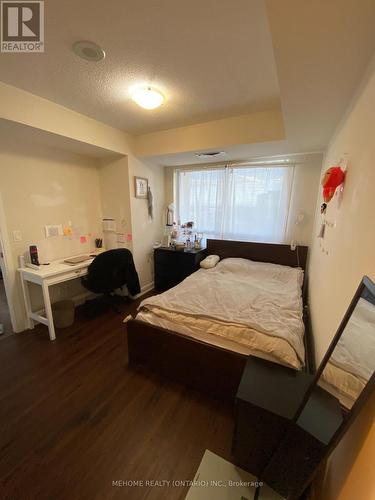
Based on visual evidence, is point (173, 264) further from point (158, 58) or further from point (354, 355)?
point (354, 355)

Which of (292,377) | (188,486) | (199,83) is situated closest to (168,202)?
(199,83)

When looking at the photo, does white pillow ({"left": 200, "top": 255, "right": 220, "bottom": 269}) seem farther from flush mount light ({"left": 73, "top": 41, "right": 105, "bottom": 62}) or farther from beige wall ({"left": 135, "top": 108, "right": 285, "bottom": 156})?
flush mount light ({"left": 73, "top": 41, "right": 105, "bottom": 62})

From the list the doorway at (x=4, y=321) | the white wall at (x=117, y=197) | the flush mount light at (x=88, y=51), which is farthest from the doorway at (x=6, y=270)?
the flush mount light at (x=88, y=51)

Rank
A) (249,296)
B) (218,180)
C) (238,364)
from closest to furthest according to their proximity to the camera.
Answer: (238,364) → (249,296) → (218,180)

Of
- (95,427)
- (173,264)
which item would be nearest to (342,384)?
(95,427)

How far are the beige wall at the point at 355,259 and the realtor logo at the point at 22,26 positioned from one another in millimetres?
1832

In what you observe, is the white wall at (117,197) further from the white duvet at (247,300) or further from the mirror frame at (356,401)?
the mirror frame at (356,401)

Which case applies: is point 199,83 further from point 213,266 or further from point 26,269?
point 26,269

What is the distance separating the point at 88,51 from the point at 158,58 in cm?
48

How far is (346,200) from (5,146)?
10.6 feet

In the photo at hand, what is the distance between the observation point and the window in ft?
10.1

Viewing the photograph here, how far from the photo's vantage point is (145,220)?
3.49m

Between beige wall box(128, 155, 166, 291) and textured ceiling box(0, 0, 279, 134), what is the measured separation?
A: 1.03 metres

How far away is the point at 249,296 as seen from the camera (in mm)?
2088
